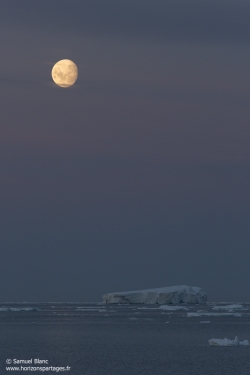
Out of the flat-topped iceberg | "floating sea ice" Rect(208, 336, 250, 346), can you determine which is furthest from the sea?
the flat-topped iceberg

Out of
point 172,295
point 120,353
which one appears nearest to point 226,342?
point 120,353

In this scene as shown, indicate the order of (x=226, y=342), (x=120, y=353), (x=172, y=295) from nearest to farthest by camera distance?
(x=120, y=353) < (x=226, y=342) < (x=172, y=295)

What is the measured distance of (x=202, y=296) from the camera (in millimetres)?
101688

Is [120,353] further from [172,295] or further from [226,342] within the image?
[172,295]

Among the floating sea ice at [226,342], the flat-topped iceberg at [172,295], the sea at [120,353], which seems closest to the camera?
the sea at [120,353]

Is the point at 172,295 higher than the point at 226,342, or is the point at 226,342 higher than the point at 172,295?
the point at 172,295

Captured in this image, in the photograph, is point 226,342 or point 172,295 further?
point 172,295

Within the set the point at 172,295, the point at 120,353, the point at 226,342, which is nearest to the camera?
the point at 120,353

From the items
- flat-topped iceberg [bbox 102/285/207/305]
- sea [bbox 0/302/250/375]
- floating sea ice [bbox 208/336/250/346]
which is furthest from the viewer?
flat-topped iceberg [bbox 102/285/207/305]

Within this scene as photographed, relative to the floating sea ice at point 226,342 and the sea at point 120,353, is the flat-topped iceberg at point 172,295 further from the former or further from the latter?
the floating sea ice at point 226,342

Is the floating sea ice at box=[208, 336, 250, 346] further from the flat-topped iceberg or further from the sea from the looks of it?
the flat-topped iceberg

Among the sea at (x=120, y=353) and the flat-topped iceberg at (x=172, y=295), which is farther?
the flat-topped iceberg at (x=172, y=295)

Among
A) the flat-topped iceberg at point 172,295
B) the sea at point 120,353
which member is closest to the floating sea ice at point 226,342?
the sea at point 120,353

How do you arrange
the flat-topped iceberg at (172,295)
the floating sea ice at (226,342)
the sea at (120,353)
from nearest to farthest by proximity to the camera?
the sea at (120,353)
the floating sea ice at (226,342)
the flat-topped iceberg at (172,295)
